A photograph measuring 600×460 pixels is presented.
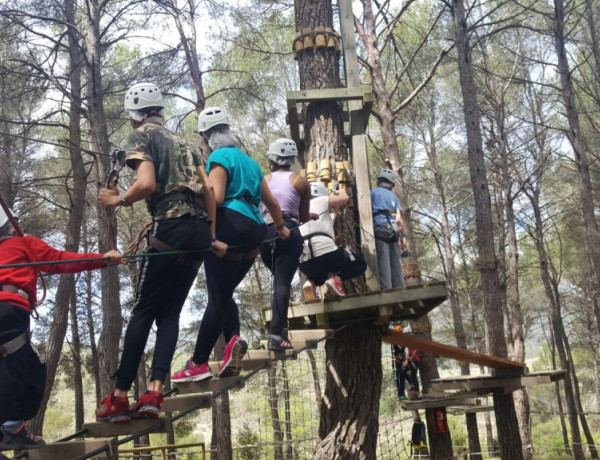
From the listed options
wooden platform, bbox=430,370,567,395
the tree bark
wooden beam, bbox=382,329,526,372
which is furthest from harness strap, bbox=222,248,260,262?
the tree bark

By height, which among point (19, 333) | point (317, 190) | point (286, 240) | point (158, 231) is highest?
point (317, 190)

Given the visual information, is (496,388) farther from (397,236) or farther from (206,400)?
(206,400)

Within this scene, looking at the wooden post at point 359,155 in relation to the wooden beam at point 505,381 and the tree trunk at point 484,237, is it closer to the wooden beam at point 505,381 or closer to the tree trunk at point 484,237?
the wooden beam at point 505,381

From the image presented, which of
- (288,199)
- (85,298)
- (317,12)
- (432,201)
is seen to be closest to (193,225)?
(288,199)

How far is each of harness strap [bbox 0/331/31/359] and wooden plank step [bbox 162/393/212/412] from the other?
75 centimetres

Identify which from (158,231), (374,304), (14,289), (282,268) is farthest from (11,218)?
(374,304)

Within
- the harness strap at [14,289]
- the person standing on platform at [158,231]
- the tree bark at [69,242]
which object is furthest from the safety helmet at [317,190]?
the tree bark at [69,242]

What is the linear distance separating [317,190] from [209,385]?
1.94m

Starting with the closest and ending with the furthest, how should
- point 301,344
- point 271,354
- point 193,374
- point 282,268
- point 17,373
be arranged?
point 17,373 < point 193,374 < point 271,354 < point 282,268 < point 301,344

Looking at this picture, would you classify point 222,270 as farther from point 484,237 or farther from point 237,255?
point 484,237

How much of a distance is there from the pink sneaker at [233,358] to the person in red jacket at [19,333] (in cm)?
86

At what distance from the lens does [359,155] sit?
16.6 ft

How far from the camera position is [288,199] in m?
4.05

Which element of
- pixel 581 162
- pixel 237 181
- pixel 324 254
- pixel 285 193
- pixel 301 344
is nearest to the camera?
pixel 237 181
